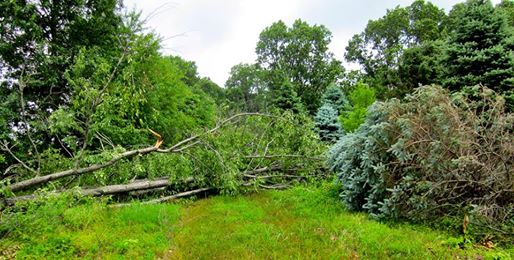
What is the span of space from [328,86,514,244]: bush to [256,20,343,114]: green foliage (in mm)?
26768

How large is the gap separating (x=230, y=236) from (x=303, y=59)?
101 ft

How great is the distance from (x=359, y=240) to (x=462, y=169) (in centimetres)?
224

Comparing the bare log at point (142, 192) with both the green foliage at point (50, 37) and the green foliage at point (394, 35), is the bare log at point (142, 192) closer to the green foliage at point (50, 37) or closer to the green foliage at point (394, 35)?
the green foliage at point (50, 37)

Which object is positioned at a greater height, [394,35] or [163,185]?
[394,35]

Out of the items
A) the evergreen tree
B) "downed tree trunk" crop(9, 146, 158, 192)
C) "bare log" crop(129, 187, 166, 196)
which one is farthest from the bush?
"bare log" crop(129, 187, 166, 196)

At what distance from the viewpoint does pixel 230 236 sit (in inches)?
216

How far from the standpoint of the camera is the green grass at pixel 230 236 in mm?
4598

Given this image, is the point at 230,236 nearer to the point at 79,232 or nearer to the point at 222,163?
the point at 79,232

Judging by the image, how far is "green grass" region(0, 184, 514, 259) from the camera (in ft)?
15.1

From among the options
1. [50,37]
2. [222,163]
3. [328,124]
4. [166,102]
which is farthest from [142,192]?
[328,124]

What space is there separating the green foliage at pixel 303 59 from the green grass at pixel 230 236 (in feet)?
89.8

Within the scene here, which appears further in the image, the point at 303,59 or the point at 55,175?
the point at 303,59

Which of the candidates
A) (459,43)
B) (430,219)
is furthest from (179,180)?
(459,43)

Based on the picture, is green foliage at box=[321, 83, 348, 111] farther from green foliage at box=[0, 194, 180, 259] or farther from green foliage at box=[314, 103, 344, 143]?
green foliage at box=[0, 194, 180, 259]
